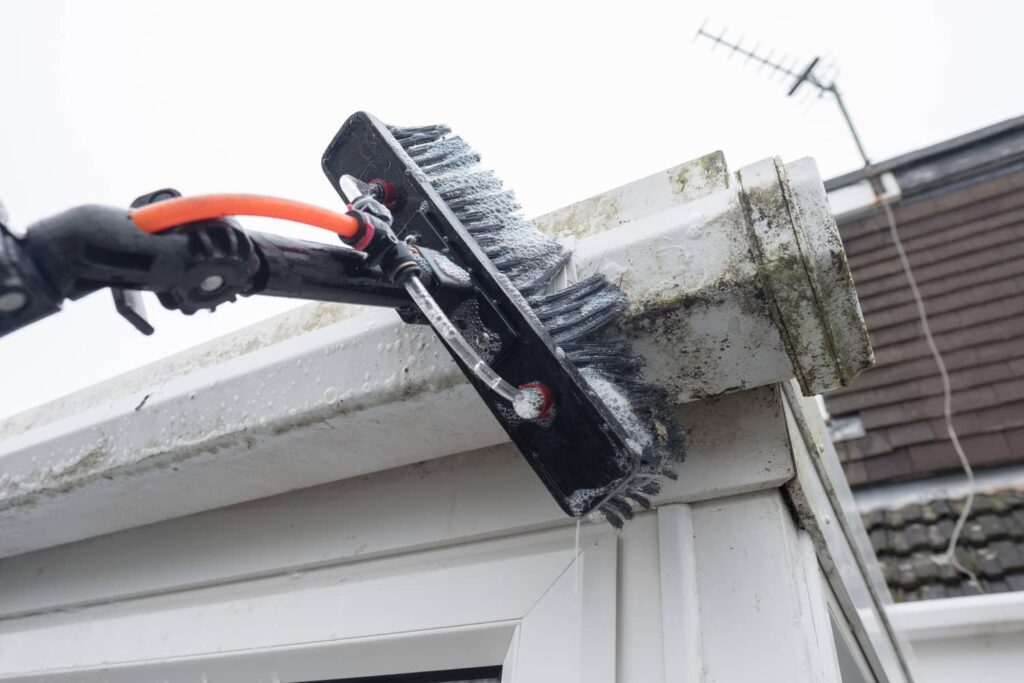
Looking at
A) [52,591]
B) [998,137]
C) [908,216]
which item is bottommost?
[52,591]

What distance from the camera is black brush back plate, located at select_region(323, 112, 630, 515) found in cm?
62

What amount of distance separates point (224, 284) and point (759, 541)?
0.62 metres

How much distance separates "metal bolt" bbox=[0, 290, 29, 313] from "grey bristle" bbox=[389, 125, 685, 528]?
0.41 m

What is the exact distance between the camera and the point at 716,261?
0.67 metres

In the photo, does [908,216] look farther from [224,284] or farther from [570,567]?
[224,284]

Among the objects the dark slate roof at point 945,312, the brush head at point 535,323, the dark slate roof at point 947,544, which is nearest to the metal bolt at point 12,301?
the brush head at point 535,323

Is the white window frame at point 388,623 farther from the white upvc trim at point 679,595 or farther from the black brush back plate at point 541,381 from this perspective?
the black brush back plate at point 541,381

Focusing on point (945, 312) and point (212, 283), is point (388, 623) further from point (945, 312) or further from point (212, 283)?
point (945, 312)

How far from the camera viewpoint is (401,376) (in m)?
0.79

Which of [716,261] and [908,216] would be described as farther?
[908,216]

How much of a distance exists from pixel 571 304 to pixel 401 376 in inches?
8.6

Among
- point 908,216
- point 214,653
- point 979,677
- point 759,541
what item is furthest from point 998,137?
point 214,653

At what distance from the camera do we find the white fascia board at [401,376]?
66cm

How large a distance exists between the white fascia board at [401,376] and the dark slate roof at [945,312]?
278 cm
